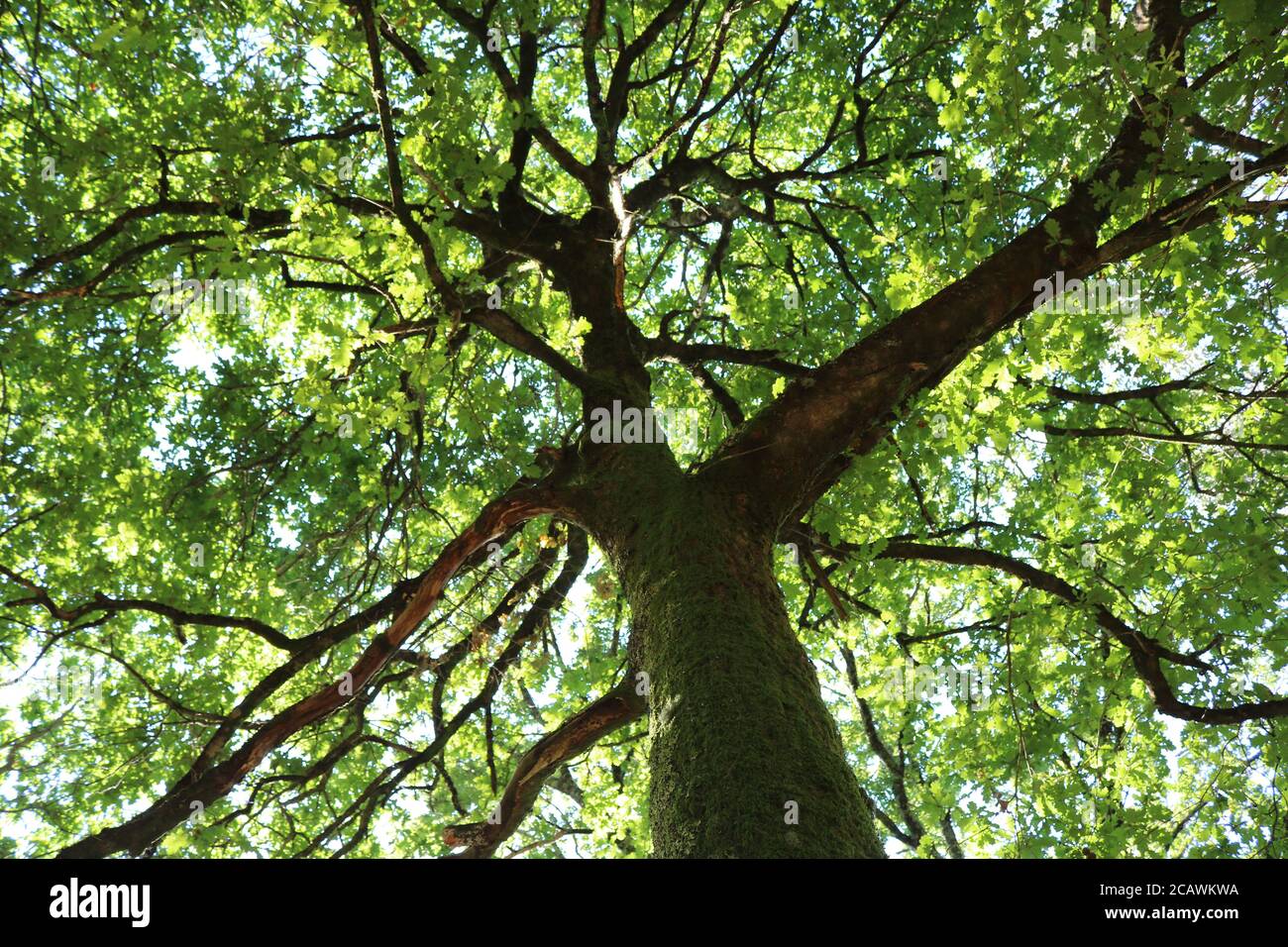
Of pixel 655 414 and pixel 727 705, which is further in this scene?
pixel 655 414

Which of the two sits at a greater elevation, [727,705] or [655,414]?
[655,414]

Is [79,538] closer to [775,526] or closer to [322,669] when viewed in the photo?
[322,669]

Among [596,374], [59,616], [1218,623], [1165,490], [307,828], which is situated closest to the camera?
[59,616]

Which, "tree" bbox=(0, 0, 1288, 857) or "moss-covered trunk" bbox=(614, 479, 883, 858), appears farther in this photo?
"tree" bbox=(0, 0, 1288, 857)

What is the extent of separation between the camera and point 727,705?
2.72 metres

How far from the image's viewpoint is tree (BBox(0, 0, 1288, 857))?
3723 millimetres

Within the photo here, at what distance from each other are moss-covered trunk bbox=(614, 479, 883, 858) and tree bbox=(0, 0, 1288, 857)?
0.06ft

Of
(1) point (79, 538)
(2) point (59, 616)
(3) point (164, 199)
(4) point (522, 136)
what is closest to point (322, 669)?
(1) point (79, 538)

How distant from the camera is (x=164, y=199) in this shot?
4945mm

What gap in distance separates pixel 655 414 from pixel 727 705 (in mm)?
2406

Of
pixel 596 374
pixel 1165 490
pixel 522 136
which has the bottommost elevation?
pixel 1165 490

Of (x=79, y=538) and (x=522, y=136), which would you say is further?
(x=79, y=538)

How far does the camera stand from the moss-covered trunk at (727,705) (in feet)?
7.83

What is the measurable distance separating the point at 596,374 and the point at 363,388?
2933 millimetres
